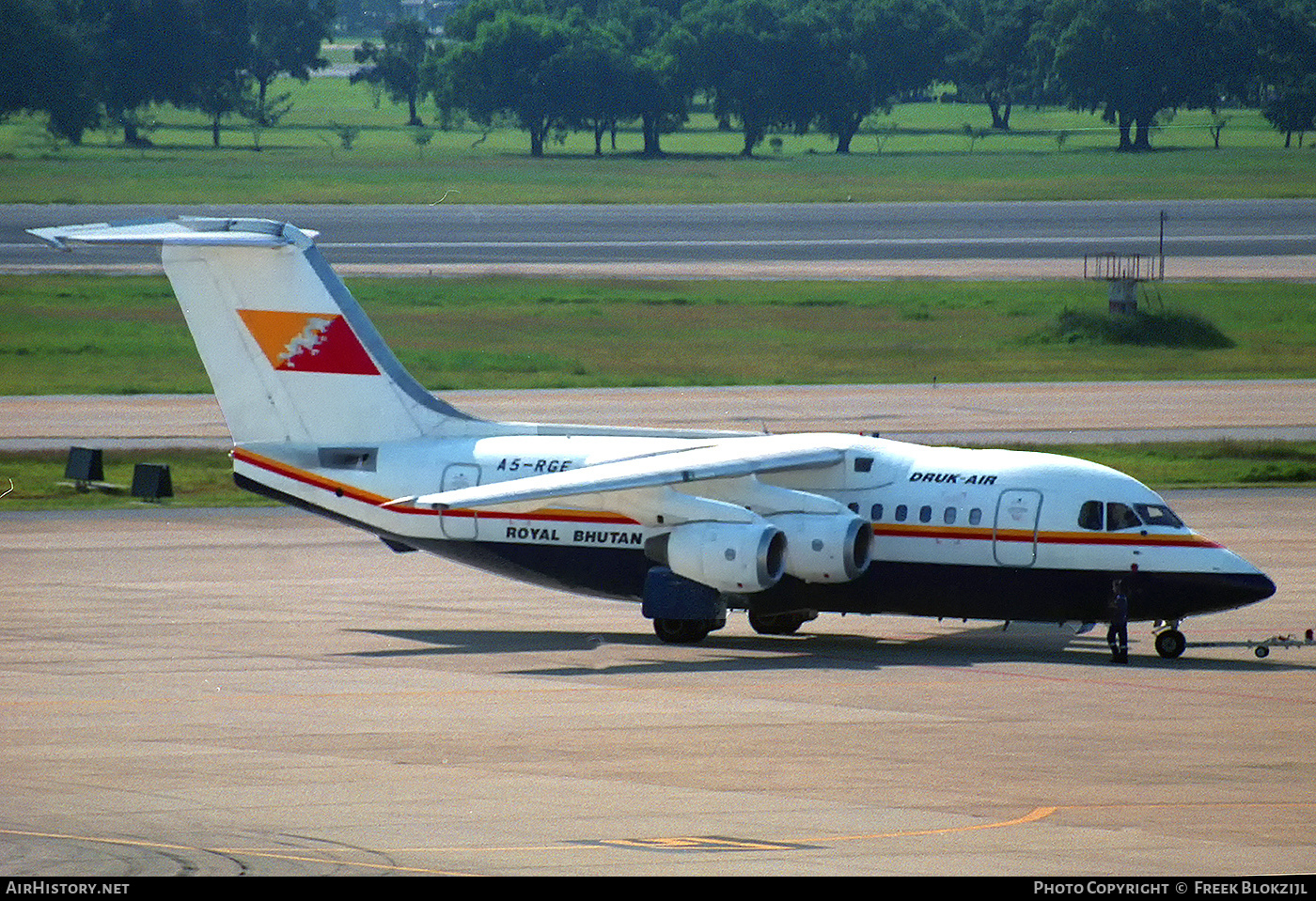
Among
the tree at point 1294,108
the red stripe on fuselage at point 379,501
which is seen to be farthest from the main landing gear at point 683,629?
the tree at point 1294,108

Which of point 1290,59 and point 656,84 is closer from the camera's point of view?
point 656,84

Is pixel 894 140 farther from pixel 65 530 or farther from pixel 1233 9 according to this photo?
pixel 65 530

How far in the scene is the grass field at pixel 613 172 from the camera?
138 metres

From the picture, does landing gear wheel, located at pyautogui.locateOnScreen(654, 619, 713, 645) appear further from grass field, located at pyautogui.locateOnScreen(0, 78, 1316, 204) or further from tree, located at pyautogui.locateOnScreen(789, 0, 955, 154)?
tree, located at pyautogui.locateOnScreen(789, 0, 955, 154)

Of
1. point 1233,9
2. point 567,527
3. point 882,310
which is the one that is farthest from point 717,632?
point 1233,9

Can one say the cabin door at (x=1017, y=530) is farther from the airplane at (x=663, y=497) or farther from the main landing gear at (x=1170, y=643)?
the main landing gear at (x=1170, y=643)

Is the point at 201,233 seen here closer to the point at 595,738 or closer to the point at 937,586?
the point at 937,586

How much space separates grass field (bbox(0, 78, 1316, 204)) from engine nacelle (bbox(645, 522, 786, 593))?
327ft

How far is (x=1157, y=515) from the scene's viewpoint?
1256 inches

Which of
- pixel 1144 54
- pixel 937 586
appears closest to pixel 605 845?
pixel 937 586

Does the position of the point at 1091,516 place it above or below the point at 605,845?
above

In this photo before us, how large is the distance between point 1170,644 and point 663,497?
8.10 metres

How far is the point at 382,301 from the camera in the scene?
281 ft

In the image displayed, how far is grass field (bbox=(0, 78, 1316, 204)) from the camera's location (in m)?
138
